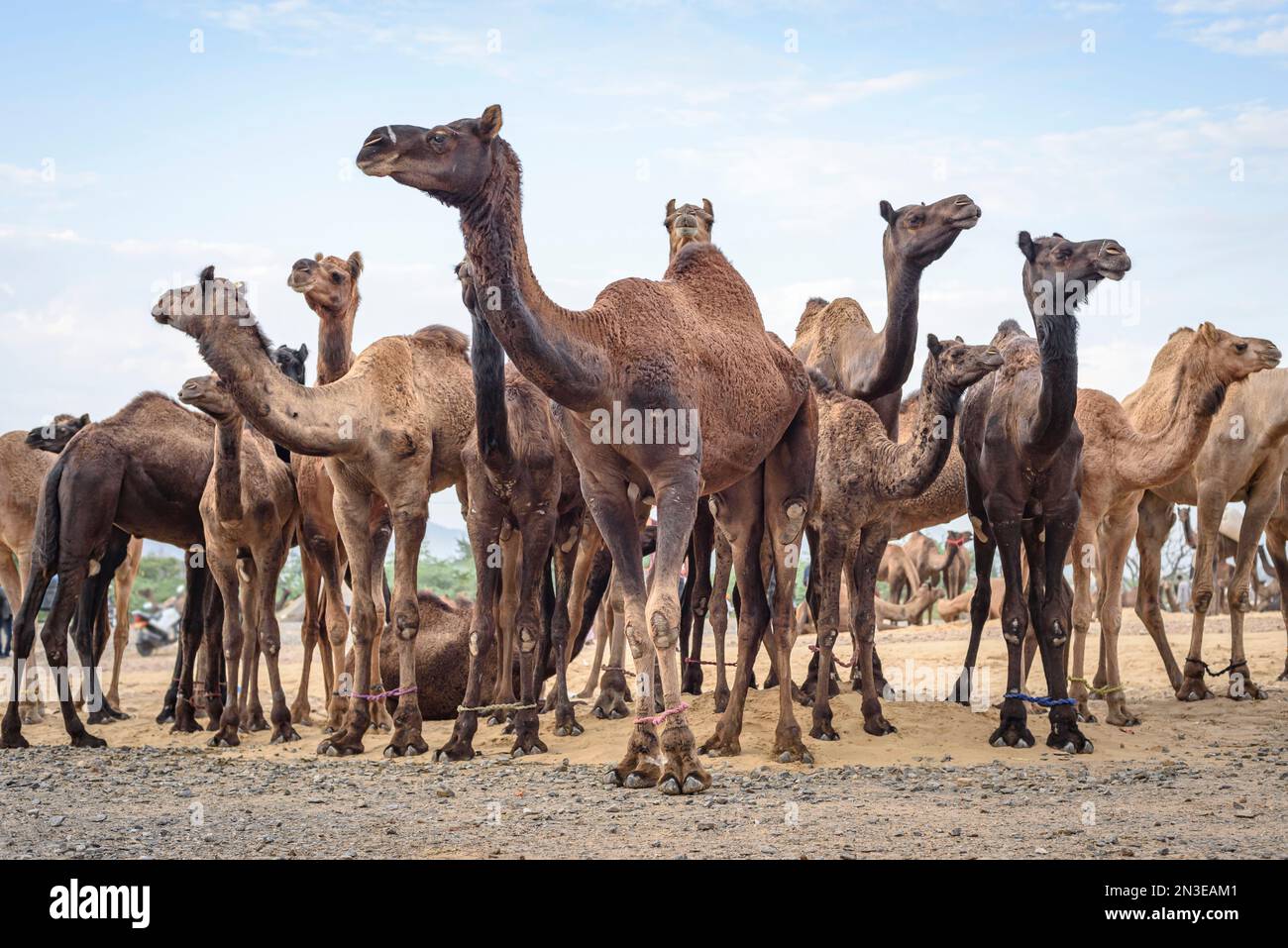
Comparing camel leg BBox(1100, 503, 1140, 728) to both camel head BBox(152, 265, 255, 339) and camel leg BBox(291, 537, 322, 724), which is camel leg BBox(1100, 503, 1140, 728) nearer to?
Result: camel leg BBox(291, 537, 322, 724)

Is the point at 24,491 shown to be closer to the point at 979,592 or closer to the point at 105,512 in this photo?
the point at 105,512

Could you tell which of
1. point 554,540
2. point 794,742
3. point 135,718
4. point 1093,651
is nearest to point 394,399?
point 554,540

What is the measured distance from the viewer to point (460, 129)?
7625mm

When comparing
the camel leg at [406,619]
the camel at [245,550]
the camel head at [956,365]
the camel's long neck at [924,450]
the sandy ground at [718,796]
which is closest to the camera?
the sandy ground at [718,796]

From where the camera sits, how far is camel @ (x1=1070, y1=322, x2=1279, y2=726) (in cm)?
1122

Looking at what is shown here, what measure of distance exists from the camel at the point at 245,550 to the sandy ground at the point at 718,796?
0.58 metres

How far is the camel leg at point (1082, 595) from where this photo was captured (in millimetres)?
11516

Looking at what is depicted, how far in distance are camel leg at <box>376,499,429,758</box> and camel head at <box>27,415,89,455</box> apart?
18.2 ft

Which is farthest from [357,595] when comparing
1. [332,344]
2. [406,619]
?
[332,344]

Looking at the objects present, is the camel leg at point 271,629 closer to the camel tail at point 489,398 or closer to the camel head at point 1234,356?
the camel tail at point 489,398

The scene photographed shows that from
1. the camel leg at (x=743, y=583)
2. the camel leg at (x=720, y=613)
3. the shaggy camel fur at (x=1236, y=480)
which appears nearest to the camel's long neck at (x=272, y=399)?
the camel leg at (x=743, y=583)

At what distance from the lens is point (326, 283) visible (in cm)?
1130

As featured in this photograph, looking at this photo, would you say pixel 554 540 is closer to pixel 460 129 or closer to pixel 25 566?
pixel 460 129

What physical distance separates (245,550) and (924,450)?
5.83 m
